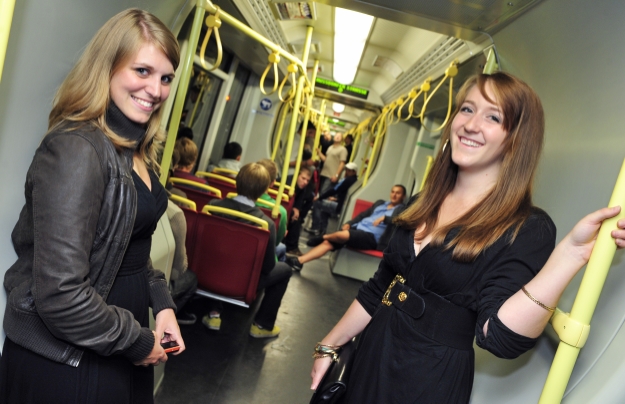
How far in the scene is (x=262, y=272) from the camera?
4.01 m

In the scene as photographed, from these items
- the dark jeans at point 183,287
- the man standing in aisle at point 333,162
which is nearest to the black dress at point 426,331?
the dark jeans at point 183,287

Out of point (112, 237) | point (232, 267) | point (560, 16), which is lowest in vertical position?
point (232, 267)

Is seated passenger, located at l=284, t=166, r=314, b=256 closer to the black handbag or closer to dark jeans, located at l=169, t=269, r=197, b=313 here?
dark jeans, located at l=169, t=269, r=197, b=313

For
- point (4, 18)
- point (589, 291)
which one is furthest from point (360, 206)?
point (4, 18)

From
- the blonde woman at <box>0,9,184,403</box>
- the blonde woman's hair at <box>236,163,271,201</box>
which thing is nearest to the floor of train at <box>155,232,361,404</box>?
the blonde woman's hair at <box>236,163,271,201</box>

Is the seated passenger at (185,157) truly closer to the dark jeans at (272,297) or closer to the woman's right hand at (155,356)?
the dark jeans at (272,297)

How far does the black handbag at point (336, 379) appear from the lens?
169cm

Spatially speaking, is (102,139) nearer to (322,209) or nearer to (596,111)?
(596,111)

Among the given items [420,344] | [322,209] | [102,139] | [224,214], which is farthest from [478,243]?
[322,209]

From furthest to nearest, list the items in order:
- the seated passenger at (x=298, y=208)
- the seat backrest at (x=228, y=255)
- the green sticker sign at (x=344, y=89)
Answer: the green sticker sign at (x=344, y=89) → the seated passenger at (x=298, y=208) → the seat backrest at (x=228, y=255)

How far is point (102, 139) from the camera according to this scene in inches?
52.6

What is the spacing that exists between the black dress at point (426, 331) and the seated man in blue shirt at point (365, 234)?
15.0ft

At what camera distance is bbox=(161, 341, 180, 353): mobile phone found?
1.70 metres

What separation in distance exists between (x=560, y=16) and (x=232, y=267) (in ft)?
8.68
